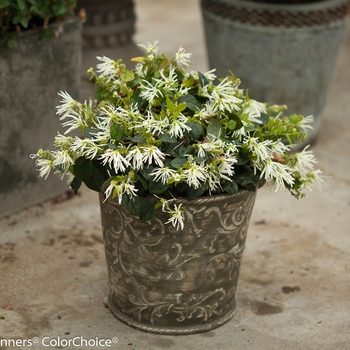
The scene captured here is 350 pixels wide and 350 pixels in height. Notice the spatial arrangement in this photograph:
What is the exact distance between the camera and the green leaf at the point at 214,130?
2.38 m

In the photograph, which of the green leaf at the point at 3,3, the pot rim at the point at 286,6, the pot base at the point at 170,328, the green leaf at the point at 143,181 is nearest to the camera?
the green leaf at the point at 143,181

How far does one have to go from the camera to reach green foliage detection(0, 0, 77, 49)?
3084 mm

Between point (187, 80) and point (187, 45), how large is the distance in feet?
12.6

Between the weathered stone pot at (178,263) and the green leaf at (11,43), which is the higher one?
the green leaf at (11,43)

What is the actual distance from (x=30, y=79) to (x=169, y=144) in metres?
1.23

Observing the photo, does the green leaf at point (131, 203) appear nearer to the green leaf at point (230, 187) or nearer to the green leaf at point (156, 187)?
the green leaf at point (156, 187)

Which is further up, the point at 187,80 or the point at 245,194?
the point at 187,80

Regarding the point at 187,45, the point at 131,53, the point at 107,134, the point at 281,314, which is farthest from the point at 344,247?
the point at 187,45

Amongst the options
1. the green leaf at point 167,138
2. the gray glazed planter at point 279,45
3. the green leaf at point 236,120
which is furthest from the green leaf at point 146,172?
the gray glazed planter at point 279,45

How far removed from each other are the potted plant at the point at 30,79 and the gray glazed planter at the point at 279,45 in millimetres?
1087

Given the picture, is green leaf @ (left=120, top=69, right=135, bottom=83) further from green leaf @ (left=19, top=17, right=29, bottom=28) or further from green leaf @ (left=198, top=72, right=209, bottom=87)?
green leaf @ (left=19, top=17, right=29, bottom=28)

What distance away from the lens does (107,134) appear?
2332 mm

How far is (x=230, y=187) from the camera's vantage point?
93.4 inches

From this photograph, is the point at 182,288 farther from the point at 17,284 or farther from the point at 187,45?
the point at 187,45
